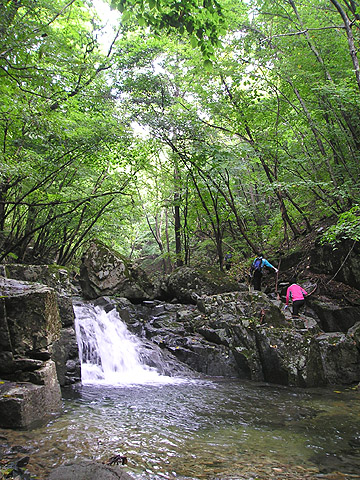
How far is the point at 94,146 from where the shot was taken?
10148mm

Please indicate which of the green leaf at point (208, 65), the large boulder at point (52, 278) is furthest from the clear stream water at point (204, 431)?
the green leaf at point (208, 65)

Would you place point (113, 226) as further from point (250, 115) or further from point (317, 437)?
point (317, 437)

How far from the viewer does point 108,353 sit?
950cm

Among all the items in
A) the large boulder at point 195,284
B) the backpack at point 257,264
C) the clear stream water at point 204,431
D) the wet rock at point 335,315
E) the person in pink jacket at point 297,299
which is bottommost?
the clear stream water at point 204,431

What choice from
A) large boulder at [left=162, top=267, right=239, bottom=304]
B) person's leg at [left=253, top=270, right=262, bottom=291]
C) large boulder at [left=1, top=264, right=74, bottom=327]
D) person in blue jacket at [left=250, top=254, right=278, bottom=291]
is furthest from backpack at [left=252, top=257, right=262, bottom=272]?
large boulder at [left=1, top=264, right=74, bottom=327]

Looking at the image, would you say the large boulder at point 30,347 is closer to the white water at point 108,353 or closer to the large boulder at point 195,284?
the white water at point 108,353

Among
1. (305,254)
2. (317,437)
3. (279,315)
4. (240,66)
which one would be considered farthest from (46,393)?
(240,66)

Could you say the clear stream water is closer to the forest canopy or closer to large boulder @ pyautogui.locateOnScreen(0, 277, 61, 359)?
large boulder @ pyautogui.locateOnScreen(0, 277, 61, 359)

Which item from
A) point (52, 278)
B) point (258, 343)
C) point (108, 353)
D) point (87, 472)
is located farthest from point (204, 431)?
point (52, 278)

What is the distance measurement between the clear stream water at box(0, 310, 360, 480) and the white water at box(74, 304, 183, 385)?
0.54 feet

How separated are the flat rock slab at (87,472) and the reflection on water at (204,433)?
0.27m

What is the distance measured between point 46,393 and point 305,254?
10.9m

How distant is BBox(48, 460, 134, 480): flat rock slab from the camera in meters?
2.84

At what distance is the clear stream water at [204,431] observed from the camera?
3.46 m
